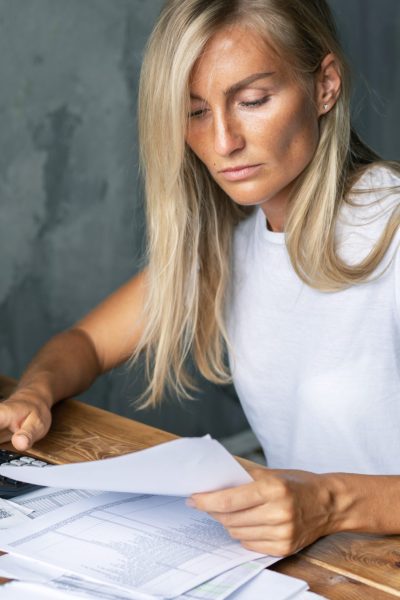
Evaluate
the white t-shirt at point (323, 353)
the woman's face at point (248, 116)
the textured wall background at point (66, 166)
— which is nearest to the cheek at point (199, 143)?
the woman's face at point (248, 116)

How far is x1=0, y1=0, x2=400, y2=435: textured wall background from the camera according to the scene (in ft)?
9.55

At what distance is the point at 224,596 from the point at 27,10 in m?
2.20

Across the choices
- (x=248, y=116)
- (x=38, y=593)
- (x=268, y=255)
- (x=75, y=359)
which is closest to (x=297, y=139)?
(x=248, y=116)

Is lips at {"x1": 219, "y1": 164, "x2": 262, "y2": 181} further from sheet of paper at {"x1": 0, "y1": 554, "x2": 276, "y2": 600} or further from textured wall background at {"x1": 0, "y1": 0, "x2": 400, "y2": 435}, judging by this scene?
textured wall background at {"x1": 0, "y1": 0, "x2": 400, "y2": 435}

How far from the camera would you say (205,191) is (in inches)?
71.7

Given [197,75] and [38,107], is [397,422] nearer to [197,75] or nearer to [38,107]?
[197,75]

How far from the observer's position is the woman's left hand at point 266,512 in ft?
3.82

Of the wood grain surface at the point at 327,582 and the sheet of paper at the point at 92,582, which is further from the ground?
the sheet of paper at the point at 92,582

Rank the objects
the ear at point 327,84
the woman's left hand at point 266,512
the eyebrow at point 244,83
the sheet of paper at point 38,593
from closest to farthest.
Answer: the sheet of paper at point 38,593 → the woman's left hand at point 266,512 → the eyebrow at point 244,83 → the ear at point 327,84

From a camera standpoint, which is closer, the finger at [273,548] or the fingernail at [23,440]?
the finger at [273,548]

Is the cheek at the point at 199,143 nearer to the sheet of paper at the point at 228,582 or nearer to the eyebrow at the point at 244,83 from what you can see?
the eyebrow at the point at 244,83

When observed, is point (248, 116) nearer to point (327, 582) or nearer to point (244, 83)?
point (244, 83)

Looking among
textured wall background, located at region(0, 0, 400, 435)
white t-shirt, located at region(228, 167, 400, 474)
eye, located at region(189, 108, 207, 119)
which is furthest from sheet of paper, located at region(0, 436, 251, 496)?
textured wall background, located at region(0, 0, 400, 435)

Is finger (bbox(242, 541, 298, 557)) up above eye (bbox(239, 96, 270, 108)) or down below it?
below
